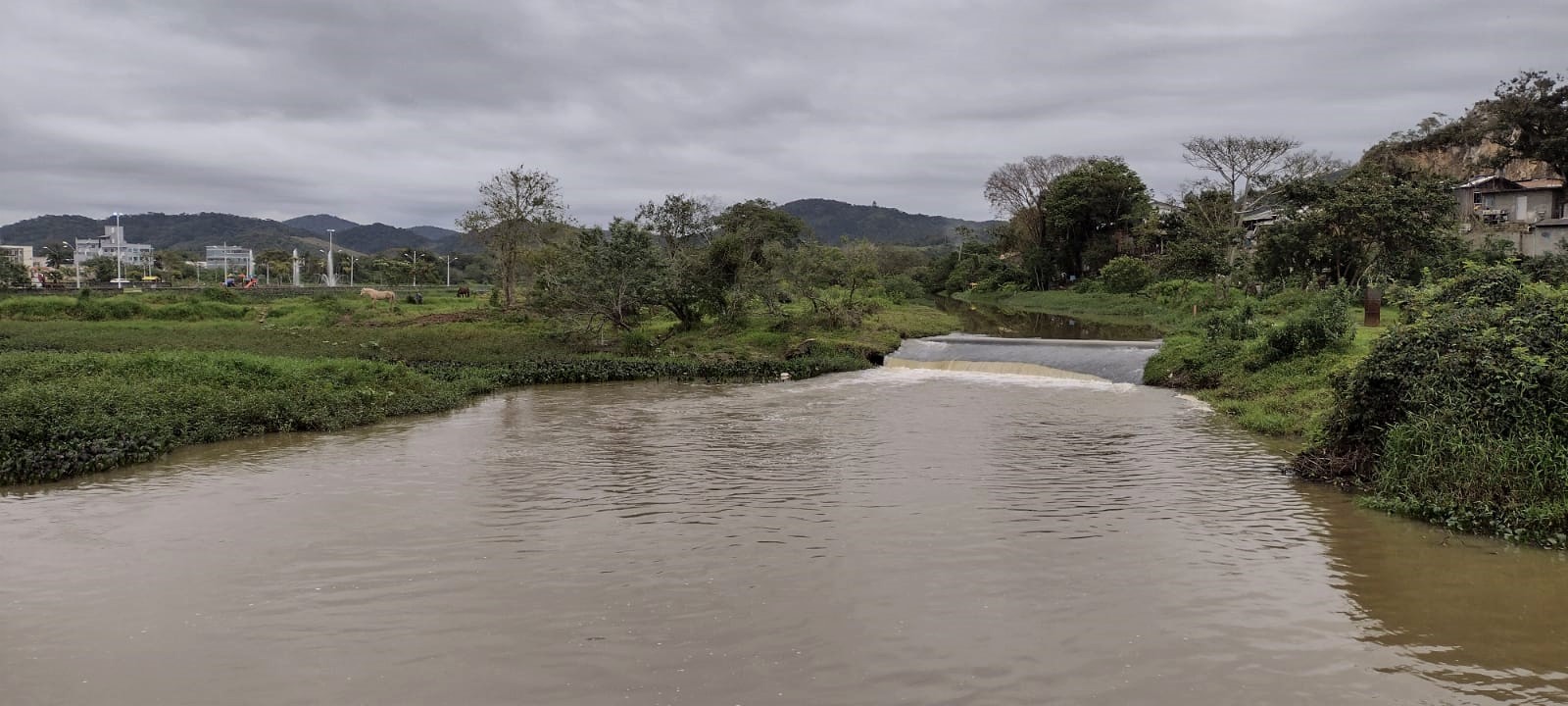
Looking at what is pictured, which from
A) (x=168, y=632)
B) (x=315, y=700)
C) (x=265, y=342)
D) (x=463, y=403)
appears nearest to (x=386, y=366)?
(x=463, y=403)

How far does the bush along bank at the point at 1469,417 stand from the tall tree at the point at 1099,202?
144 feet

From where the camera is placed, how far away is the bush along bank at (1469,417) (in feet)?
29.4

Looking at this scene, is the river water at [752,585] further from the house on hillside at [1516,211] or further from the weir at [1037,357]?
the house on hillside at [1516,211]

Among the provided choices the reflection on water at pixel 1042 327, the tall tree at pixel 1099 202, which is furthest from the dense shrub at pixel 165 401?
the tall tree at pixel 1099 202

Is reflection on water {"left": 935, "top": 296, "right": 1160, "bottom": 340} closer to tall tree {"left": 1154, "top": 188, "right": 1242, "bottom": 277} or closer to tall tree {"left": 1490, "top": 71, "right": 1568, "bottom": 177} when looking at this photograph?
tall tree {"left": 1154, "top": 188, "right": 1242, "bottom": 277}

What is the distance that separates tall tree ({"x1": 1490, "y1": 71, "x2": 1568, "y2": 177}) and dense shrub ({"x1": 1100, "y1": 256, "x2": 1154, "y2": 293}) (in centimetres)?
1597

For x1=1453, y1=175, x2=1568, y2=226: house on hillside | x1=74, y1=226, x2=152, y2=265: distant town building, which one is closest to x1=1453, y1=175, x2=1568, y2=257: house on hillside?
x1=1453, y1=175, x2=1568, y2=226: house on hillside

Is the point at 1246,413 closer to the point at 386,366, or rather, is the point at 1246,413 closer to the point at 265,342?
the point at 386,366

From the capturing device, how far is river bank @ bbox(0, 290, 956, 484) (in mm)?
12898

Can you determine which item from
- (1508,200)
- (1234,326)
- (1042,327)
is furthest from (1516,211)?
(1234,326)

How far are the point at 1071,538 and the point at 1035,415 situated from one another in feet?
27.0

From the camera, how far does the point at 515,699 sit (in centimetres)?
574

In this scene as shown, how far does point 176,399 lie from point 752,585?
12.0 meters

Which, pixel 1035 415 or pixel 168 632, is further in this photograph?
pixel 1035 415
